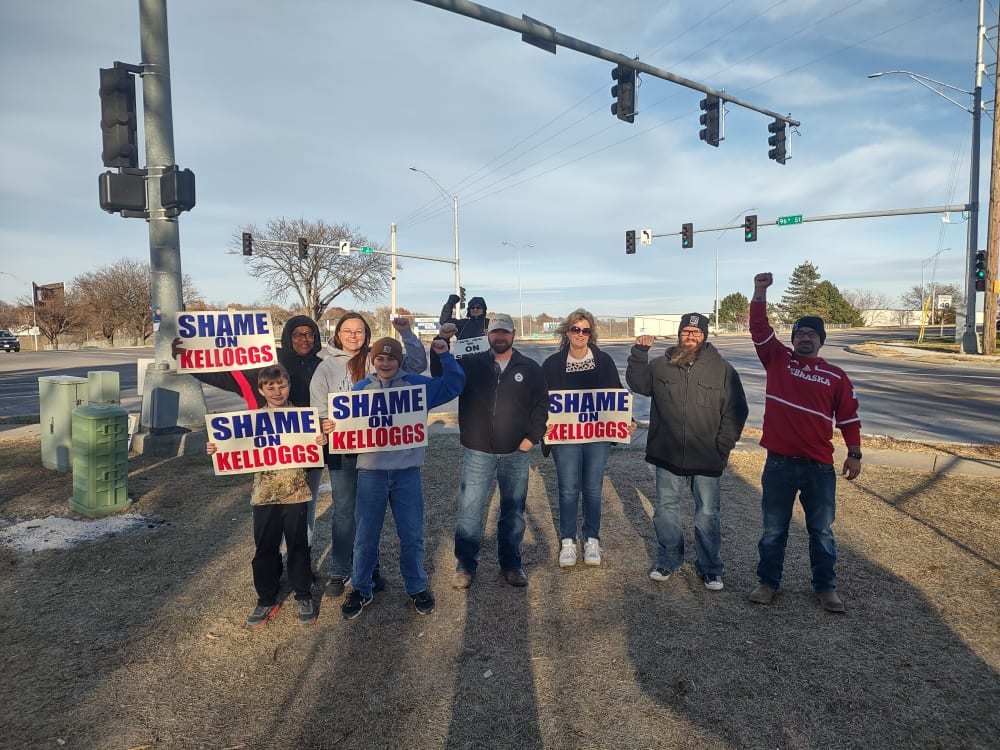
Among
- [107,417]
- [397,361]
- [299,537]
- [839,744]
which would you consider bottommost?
[839,744]

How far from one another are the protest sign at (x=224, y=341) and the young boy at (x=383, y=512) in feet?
4.76

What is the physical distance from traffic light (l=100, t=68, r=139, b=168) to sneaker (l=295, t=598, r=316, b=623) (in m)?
6.33

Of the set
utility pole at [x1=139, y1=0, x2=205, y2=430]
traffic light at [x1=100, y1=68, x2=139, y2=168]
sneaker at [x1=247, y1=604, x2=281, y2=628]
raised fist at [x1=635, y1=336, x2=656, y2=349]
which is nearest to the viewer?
sneaker at [x1=247, y1=604, x2=281, y2=628]

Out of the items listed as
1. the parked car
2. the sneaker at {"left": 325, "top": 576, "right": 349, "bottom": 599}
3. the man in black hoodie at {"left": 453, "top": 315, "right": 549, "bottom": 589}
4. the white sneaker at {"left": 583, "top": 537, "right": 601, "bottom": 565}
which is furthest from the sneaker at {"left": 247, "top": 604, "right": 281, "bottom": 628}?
the parked car

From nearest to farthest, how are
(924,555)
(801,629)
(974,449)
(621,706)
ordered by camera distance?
1. (621,706)
2. (801,629)
3. (924,555)
4. (974,449)

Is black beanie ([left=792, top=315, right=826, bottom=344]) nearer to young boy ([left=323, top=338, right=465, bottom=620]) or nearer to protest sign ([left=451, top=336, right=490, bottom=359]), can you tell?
young boy ([left=323, top=338, right=465, bottom=620])

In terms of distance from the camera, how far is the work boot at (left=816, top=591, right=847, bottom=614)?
4221 mm

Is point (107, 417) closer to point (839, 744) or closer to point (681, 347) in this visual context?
point (681, 347)

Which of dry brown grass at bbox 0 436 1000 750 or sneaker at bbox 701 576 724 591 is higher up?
sneaker at bbox 701 576 724 591

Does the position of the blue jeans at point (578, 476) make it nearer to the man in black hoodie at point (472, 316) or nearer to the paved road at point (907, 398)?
the man in black hoodie at point (472, 316)

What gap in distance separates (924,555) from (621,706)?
359 cm

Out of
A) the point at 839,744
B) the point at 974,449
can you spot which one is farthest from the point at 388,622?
the point at 974,449

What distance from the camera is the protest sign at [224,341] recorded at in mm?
5070

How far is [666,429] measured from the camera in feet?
15.3
